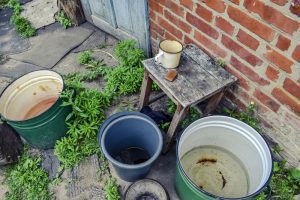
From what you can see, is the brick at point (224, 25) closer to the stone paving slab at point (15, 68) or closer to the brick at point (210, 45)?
the brick at point (210, 45)

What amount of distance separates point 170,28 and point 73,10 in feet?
5.36

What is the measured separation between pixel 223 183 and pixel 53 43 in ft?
8.54

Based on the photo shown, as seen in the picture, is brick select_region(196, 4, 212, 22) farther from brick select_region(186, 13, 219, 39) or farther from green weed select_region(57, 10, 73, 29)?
green weed select_region(57, 10, 73, 29)

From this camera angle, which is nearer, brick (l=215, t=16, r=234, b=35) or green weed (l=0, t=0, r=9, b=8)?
brick (l=215, t=16, r=234, b=35)

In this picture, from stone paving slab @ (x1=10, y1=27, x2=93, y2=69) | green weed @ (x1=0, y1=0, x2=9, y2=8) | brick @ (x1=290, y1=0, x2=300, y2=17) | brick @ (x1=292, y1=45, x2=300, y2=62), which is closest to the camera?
brick @ (x1=290, y1=0, x2=300, y2=17)

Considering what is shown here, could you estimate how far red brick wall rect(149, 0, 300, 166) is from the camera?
1.52 meters

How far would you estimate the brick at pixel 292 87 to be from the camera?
63.0 inches

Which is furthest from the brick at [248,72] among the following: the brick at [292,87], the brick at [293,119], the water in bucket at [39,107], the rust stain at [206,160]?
the water in bucket at [39,107]

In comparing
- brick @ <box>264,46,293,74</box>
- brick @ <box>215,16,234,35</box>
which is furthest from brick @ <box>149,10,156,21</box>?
brick @ <box>264,46,293,74</box>

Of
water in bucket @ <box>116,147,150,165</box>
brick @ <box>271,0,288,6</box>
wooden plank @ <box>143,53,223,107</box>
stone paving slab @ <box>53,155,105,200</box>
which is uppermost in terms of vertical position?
brick @ <box>271,0,288,6</box>

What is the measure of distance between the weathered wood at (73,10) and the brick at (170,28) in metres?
1.45

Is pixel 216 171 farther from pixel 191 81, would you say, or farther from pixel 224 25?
pixel 224 25

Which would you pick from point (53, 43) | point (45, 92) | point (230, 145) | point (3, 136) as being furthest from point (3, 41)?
point (230, 145)

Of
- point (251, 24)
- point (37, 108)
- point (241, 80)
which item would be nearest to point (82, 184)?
point (37, 108)
